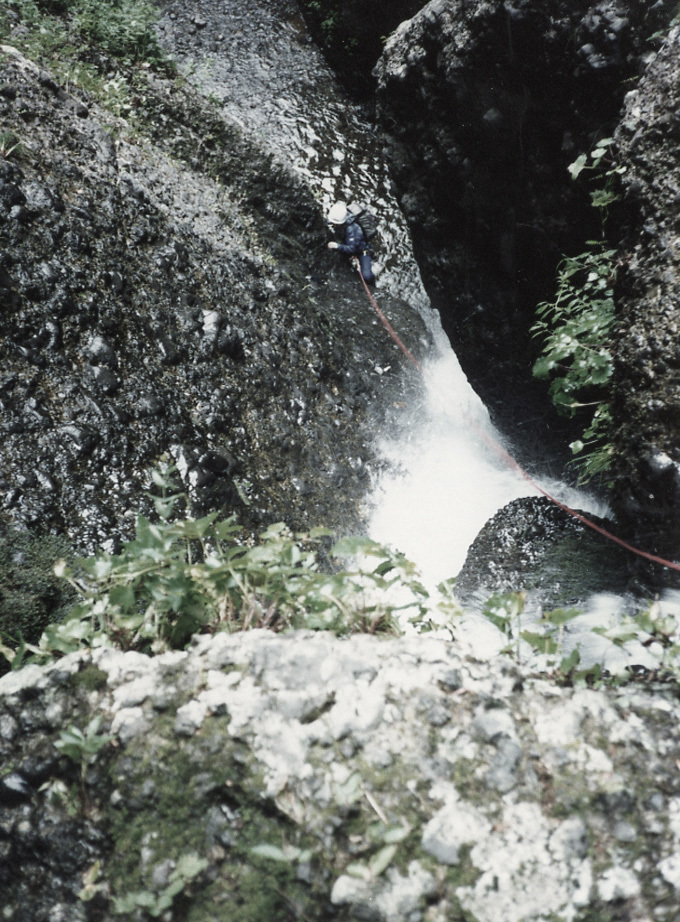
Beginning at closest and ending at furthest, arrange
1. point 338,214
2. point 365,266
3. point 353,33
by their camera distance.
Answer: point 338,214 < point 365,266 < point 353,33

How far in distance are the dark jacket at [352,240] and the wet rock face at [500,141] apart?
140 cm

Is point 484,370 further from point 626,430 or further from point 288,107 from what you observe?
point 288,107

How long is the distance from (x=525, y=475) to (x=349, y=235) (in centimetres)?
356

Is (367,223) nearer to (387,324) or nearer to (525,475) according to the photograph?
(387,324)

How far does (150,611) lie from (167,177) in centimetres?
541

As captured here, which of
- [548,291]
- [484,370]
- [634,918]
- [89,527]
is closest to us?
[634,918]

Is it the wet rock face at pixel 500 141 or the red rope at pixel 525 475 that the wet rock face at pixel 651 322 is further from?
the wet rock face at pixel 500 141

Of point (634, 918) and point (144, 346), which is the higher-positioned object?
point (634, 918)

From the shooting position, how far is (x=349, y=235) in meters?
7.24

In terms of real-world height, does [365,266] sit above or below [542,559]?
above

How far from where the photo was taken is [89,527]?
3.72 meters

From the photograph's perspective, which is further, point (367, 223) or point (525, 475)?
point (367, 223)

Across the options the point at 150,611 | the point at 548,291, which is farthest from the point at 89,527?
the point at 548,291

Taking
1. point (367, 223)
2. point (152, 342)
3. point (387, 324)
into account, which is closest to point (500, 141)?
point (387, 324)
